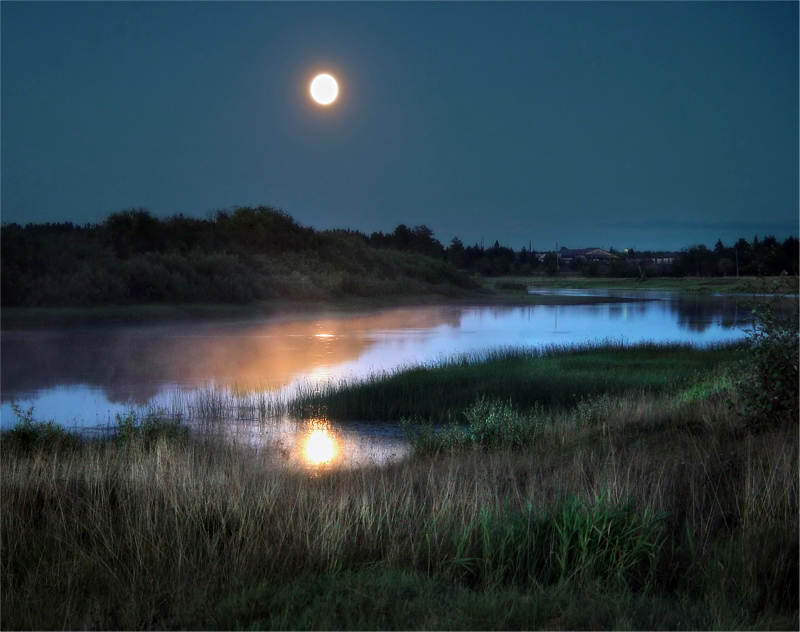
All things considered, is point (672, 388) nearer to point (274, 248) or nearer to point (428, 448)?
point (428, 448)

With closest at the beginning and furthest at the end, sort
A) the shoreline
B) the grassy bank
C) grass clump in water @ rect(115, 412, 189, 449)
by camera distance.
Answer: grass clump in water @ rect(115, 412, 189, 449), the shoreline, the grassy bank

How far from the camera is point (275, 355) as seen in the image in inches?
1006

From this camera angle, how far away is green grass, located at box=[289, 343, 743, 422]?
1466cm

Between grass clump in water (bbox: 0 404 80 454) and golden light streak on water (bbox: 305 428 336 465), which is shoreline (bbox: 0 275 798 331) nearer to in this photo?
golden light streak on water (bbox: 305 428 336 465)

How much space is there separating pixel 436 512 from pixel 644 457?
263cm

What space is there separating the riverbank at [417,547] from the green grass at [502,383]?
20.2 ft

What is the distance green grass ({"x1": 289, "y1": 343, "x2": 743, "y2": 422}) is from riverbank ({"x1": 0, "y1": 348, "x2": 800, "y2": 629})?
6162 millimetres

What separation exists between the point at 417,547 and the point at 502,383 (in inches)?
448

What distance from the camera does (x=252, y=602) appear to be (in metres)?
4.50

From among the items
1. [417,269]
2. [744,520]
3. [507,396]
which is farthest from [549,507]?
[417,269]

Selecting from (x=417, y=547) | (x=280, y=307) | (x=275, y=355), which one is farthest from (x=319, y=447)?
(x=280, y=307)

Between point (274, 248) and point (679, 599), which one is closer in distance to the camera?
point (679, 599)

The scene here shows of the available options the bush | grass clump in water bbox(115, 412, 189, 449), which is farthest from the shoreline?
grass clump in water bbox(115, 412, 189, 449)

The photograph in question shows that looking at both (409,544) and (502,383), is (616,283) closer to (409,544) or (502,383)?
(502,383)
